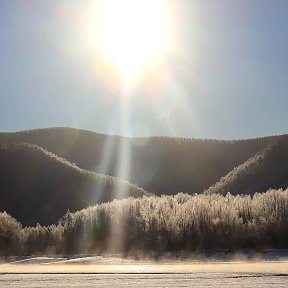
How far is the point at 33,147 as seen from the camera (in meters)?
92.9

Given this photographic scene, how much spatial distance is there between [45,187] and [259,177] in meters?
30.9

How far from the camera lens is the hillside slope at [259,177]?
202 feet

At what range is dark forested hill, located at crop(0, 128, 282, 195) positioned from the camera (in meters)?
112

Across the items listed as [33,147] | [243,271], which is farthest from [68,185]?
[243,271]

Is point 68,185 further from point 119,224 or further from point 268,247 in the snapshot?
point 268,247

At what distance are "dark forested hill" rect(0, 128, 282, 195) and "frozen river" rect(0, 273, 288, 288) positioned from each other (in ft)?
315

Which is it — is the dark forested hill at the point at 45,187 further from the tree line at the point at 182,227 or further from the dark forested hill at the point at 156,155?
the tree line at the point at 182,227

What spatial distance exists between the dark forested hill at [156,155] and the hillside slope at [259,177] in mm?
31147

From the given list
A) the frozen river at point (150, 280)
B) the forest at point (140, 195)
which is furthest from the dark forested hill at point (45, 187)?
the frozen river at point (150, 280)

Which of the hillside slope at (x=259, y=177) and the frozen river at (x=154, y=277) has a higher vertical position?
the hillside slope at (x=259, y=177)

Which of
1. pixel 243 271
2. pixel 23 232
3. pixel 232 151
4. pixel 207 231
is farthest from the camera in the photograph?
pixel 232 151

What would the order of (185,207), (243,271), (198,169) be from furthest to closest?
(198,169)
(185,207)
(243,271)

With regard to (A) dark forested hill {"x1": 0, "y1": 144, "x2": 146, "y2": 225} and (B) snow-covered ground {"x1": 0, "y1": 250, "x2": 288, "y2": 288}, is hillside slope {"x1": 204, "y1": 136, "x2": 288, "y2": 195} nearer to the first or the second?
(A) dark forested hill {"x1": 0, "y1": 144, "x2": 146, "y2": 225}

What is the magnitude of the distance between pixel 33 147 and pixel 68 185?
1770 centimetres
